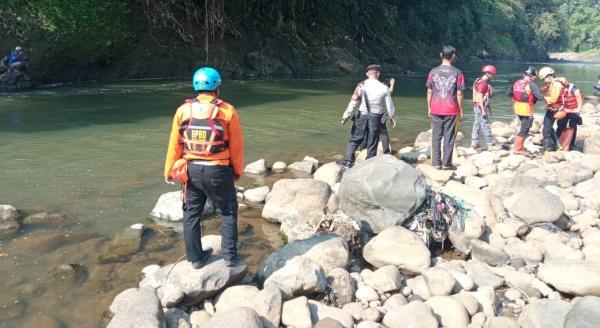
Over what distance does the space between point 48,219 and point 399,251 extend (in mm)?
4038

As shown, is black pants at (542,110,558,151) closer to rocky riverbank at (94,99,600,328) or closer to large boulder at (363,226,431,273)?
rocky riverbank at (94,99,600,328)

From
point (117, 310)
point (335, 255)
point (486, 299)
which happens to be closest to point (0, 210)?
point (117, 310)

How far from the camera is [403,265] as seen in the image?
15.6ft

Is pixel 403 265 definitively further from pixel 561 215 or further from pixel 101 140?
pixel 101 140

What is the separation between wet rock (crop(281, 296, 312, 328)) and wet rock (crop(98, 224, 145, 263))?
200 cm

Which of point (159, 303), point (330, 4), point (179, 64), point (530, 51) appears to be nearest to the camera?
point (159, 303)

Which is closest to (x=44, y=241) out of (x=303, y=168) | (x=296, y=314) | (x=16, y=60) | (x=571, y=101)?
(x=296, y=314)

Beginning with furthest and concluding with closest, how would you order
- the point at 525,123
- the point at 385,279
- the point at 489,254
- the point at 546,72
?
1. the point at 525,123
2. the point at 546,72
3. the point at 489,254
4. the point at 385,279

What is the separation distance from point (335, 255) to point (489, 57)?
220 feet

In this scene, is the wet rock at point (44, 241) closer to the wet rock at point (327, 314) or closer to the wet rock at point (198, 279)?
the wet rock at point (198, 279)

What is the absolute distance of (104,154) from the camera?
916 centimetres

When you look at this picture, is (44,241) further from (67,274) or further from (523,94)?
(523,94)

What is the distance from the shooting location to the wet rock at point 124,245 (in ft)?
16.5

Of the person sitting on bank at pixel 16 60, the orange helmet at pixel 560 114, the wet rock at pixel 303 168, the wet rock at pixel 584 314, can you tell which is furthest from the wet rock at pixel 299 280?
the person sitting on bank at pixel 16 60
